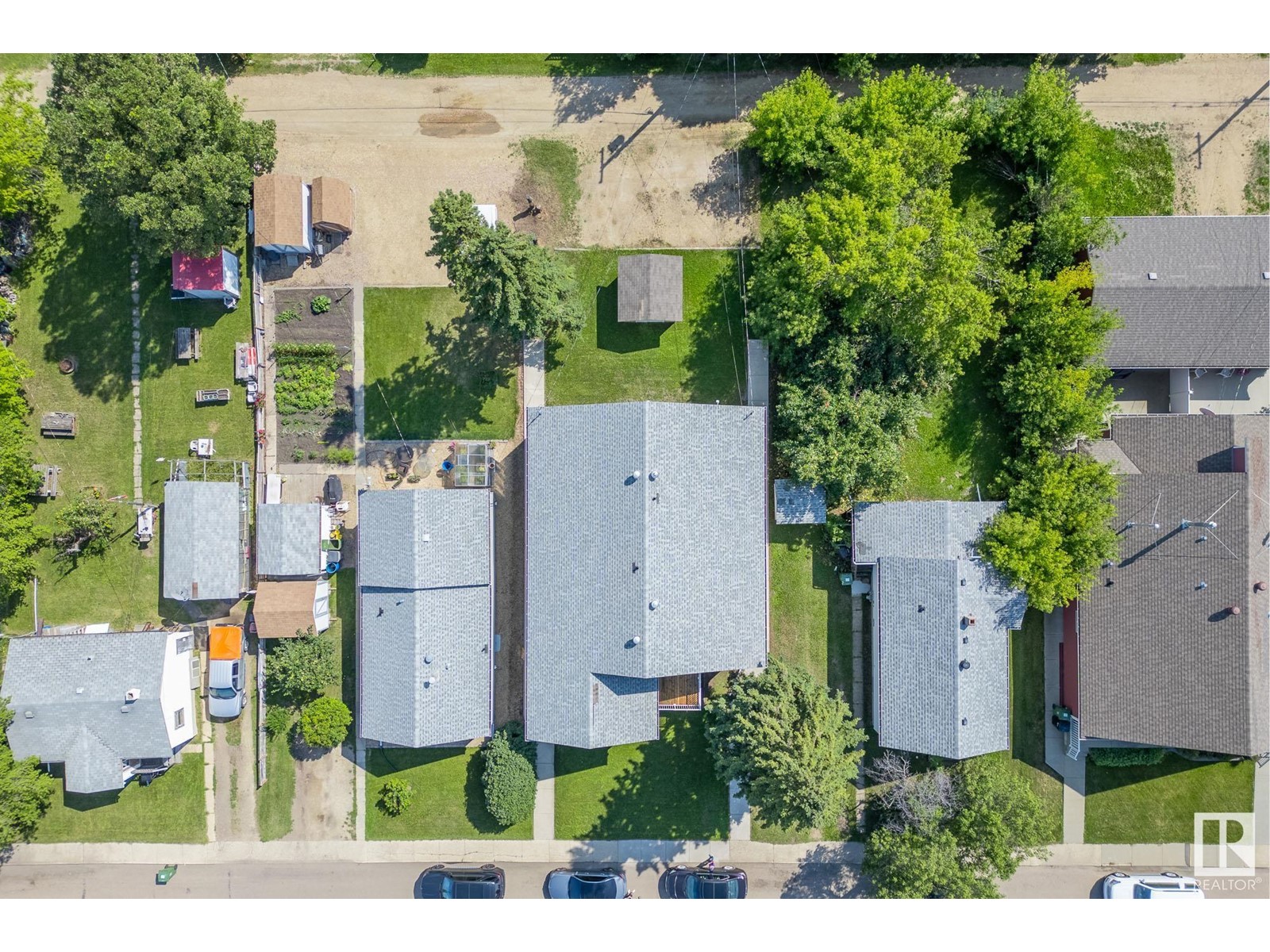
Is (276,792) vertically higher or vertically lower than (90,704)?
lower

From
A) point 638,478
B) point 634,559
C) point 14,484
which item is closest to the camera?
point 638,478

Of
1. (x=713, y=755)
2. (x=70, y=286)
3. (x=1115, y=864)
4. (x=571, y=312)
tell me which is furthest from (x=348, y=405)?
(x=1115, y=864)

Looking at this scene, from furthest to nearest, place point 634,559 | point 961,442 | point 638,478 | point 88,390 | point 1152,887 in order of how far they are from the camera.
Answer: point 88,390 < point 961,442 < point 1152,887 < point 634,559 < point 638,478

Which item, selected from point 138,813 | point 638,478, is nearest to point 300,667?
point 138,813

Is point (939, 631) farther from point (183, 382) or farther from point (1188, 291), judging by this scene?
point (183, 382)

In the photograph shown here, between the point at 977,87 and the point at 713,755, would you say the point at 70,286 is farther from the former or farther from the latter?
the point at 977,87

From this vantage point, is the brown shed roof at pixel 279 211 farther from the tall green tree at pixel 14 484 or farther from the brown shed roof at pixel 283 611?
the brown shed roof at pixel 283 611
